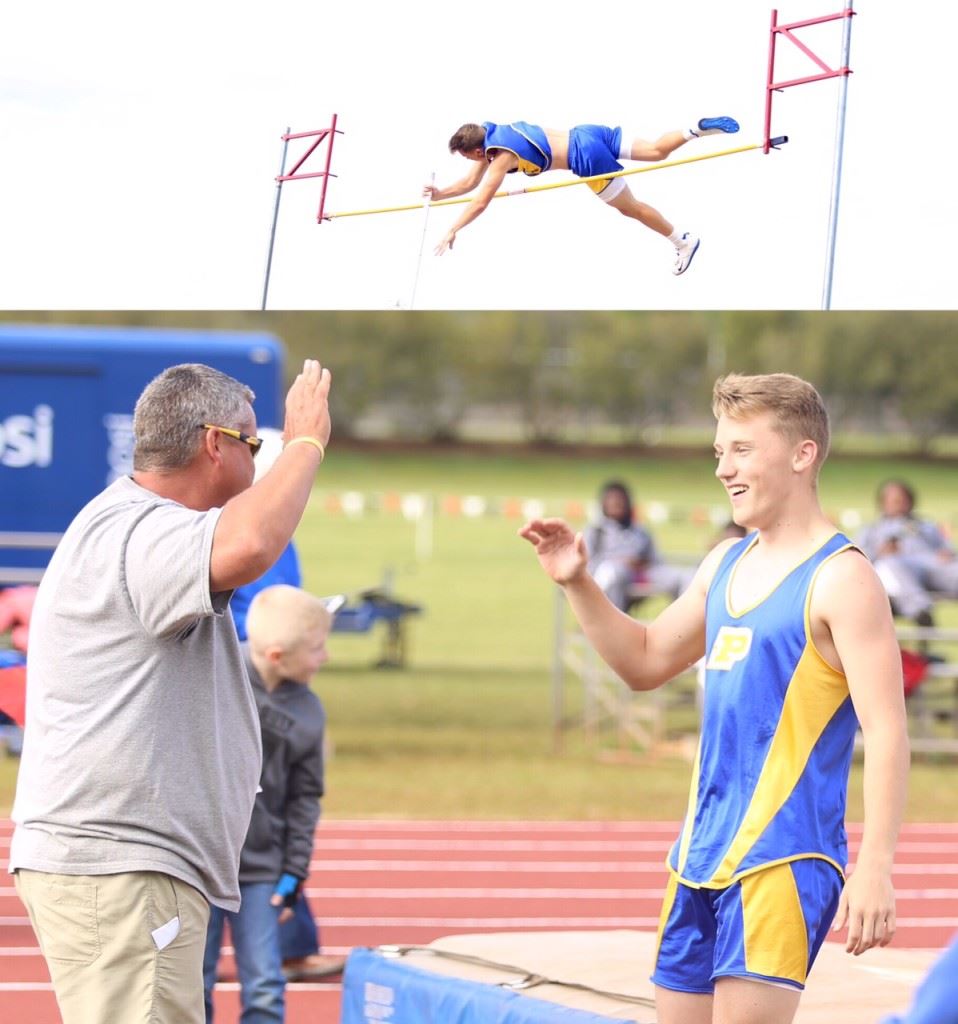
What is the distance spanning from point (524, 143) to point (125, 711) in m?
1.26

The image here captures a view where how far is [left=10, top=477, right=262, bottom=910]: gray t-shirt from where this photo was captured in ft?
9.11

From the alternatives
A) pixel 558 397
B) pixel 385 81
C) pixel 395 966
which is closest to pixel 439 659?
pixel 395 966

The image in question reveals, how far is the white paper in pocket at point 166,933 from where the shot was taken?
2814mm

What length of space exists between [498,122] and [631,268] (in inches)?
14.7

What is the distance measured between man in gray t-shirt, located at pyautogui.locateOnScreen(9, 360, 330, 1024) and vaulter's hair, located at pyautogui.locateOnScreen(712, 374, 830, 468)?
0.71 meters

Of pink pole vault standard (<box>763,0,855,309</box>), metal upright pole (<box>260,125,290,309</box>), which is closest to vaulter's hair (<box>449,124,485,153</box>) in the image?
metal upright pole (<box>260,125,290,309</box>)

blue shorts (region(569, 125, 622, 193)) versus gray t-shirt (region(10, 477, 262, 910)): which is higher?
blue shorts (region(569, 125, 622, 193))

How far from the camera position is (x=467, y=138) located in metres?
3.21

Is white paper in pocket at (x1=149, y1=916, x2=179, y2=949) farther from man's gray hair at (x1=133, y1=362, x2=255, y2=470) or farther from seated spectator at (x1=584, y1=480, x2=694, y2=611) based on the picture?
seated spectator at (x1=584, y1=480, x2=694, y2=611)

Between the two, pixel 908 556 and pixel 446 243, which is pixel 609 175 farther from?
pixel 908 556

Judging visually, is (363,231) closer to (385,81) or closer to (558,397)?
(385,81)

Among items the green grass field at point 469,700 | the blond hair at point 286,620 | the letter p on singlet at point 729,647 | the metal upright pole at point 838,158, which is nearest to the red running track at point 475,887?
the green grass field at point 469,700

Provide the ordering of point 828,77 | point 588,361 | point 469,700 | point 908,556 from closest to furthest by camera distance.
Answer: point 828,77 < point 908,556 < point 469,700 < point 588,361

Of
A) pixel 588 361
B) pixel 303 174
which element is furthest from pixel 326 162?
pixel 588 361
